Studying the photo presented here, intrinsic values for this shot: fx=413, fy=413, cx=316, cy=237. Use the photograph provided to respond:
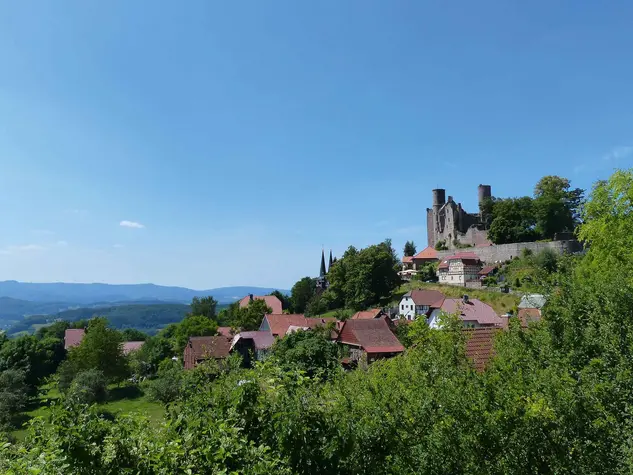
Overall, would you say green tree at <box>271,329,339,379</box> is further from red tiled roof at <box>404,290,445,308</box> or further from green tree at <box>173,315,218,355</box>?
red tiled roof at <box>404,290,445,308</box>

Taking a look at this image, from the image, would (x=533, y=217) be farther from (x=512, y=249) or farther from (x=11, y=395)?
(x=11, y=395)

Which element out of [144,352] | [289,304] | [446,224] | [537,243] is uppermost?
[446,224]

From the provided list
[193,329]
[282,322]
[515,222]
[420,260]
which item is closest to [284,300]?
[420,260]

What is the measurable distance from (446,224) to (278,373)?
277ft

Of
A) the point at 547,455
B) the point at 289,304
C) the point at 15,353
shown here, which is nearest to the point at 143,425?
the point at 547,455

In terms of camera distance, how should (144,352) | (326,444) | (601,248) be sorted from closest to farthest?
(326,444), (601,248), (144,352)

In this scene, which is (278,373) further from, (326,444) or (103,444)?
(103,444)

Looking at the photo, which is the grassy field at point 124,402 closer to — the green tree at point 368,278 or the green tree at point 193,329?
the green tree at point 193,329

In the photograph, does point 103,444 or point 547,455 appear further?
point 547,455

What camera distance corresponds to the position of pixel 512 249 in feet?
201

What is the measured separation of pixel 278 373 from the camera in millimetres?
4945

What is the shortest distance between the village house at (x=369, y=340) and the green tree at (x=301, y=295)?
4170 centimetres

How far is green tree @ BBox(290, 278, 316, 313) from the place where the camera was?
8075 cm

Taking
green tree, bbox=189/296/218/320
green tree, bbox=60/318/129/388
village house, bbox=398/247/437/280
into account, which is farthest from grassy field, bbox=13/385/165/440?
village house, bbox=398/247/437/280
